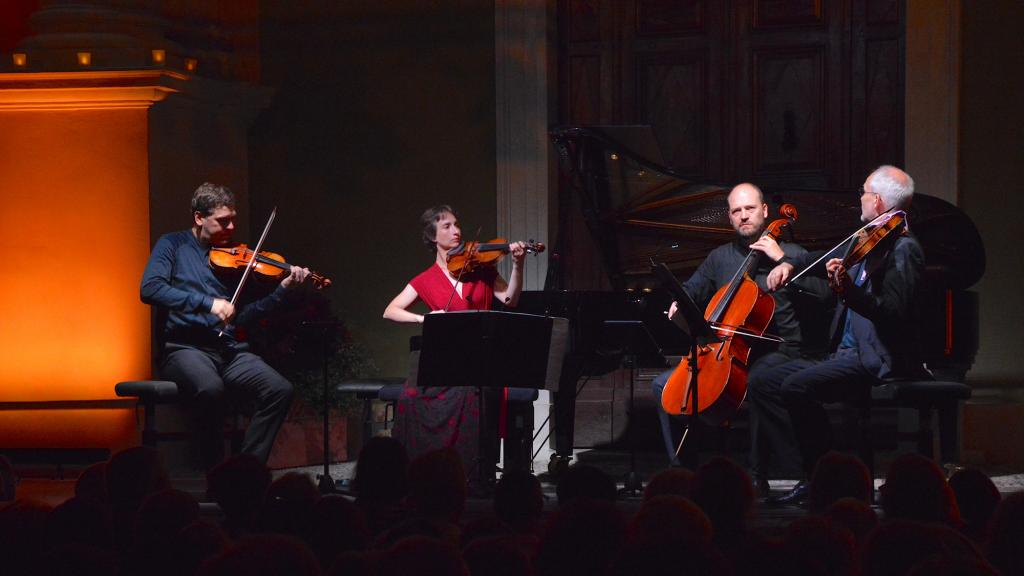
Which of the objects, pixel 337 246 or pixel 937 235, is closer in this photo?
pixel 937 235

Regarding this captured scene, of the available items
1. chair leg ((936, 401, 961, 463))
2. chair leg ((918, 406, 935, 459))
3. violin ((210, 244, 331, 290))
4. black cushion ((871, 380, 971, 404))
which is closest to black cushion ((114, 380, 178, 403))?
violin ((210, 244, 331, 290))

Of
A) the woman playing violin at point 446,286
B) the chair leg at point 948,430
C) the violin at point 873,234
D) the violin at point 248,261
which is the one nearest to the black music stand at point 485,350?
the woman playing violin at point 446,286

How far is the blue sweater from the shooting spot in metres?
5.90

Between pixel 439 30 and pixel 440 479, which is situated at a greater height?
pixel 439 30

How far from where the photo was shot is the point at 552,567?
2574 millimetres

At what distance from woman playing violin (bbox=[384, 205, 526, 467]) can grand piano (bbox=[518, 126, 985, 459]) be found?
0.76ft

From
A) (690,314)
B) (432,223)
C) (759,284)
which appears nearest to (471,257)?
(432,223)

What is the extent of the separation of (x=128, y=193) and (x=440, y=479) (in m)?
4.15

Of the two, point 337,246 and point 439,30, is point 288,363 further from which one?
point 439,30

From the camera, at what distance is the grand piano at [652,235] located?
5805 mm

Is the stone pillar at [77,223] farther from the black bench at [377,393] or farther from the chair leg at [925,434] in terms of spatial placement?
the chair leg at [925,434]

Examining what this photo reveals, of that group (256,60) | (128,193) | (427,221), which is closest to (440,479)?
(427,221)

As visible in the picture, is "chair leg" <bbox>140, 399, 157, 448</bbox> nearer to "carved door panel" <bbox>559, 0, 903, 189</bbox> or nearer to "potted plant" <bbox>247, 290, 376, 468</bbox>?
"potted plant" <bbox>247, 290, 376, 468</bbox>

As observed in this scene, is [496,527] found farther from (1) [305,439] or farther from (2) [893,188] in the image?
(1) [305,439]
